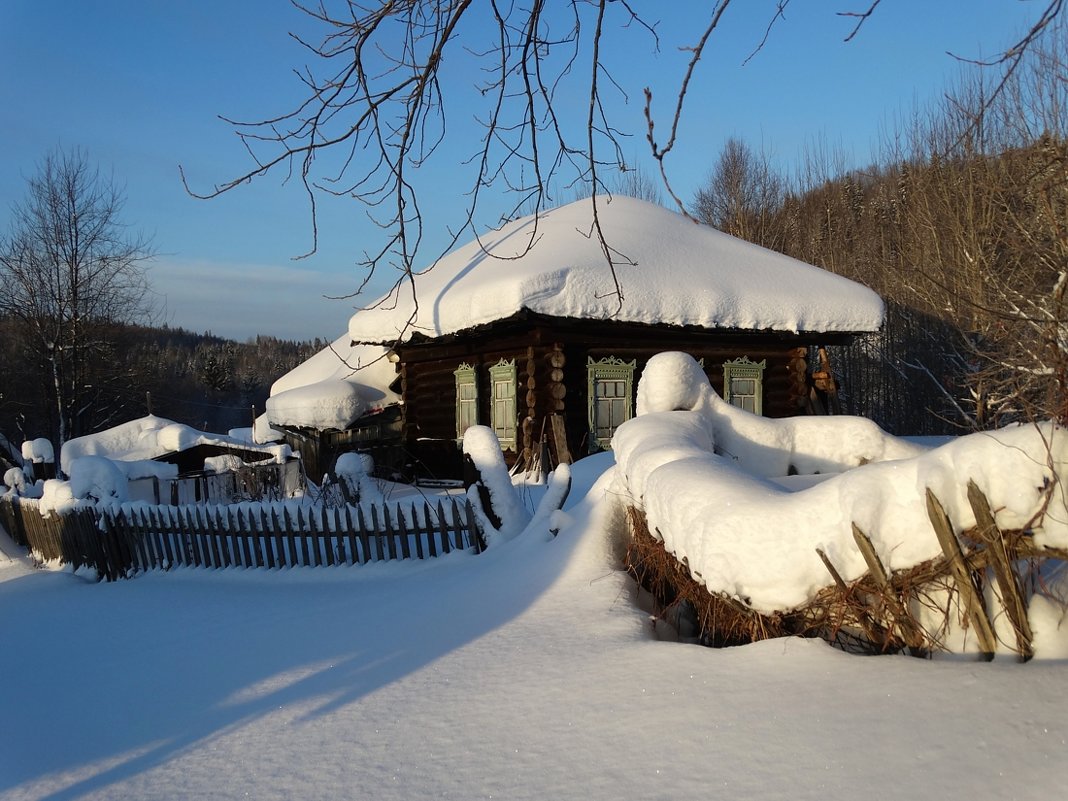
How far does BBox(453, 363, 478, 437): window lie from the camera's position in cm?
1380

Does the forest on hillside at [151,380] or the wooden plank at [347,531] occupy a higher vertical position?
the forest on hillside at [151,380]

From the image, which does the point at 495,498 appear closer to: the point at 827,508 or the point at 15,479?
the point at 827,508

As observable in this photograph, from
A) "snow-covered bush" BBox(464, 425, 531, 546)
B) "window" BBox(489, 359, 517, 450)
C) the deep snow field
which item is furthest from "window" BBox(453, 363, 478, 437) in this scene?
the deep snow field

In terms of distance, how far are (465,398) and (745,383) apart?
5325 millimetres

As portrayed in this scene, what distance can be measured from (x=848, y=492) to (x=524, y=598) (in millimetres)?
2570

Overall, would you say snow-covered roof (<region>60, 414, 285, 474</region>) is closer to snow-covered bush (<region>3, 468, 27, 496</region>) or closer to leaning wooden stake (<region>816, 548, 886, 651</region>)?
snow-covered bush (<region>3, 468, 27, 496</region>)

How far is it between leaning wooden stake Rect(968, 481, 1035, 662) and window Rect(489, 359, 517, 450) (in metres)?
9.79

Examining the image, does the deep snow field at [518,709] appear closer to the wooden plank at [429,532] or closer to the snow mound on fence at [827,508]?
the snow mound on fence at [827,508]

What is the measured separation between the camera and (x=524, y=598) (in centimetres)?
523

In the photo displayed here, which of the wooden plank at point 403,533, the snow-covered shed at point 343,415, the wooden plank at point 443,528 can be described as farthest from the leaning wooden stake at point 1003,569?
the snow-covered shed at point 343,415

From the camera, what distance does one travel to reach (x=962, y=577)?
3.18m

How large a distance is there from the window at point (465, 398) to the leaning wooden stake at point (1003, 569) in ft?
35.9

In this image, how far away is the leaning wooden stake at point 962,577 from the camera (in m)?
3.13

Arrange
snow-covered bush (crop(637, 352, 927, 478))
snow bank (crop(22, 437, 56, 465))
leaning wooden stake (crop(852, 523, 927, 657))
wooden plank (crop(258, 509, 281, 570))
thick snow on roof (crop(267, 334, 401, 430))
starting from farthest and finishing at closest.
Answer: snow bank (crop(22, 437, 56, 465)), thick snow on roof (crop(267, 334, 401, 430)), wooden plank (crop(258, 509, 281, 570)), snow-covered bush (crop(637, 352, 927, 478)), leaning wooden stake (crop(852, 523, 927, 657))
